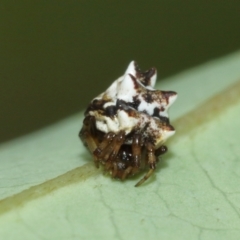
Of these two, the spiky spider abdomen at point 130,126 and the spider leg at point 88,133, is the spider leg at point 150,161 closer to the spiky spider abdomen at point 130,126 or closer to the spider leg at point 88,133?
the spiky spider abdomen at point 130,126

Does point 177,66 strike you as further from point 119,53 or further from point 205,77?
point 205,77

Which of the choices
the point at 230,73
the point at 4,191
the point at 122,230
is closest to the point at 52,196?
the point at 4,191

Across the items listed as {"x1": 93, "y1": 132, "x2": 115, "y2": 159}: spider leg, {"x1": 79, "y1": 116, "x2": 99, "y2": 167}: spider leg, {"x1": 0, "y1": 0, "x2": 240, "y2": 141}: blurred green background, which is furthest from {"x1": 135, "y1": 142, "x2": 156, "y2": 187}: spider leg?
{"x1": 0, "y1": 0, "x2": 240, "y2": 141}: blurred green background

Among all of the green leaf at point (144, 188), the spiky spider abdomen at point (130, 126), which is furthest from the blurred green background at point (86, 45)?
the spiky spider abdomen at point (130, 126)

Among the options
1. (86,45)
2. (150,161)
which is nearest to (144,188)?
(150,161)

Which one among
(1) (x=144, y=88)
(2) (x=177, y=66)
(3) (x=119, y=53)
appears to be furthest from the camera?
(3) (x=119, y=53)

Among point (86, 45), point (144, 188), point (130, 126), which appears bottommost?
point (86, 45)

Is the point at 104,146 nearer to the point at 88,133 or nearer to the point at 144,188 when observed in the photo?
the point at 88,133
